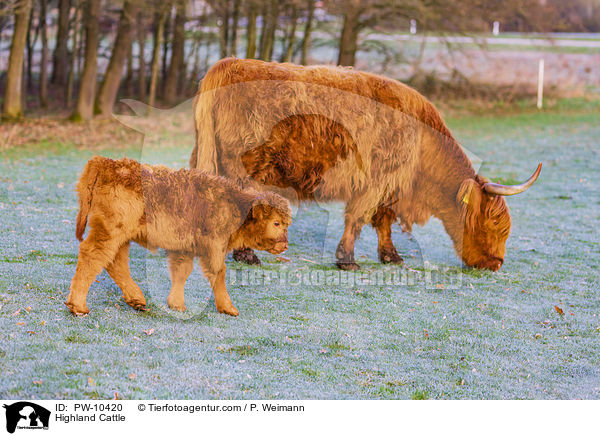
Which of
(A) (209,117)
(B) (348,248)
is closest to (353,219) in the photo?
(B) (348,248)

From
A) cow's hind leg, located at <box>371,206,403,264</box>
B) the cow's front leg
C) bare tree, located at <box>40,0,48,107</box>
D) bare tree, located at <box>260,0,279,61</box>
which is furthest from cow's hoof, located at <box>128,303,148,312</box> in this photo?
bare tree, located at <box>40,0,48,107</box>

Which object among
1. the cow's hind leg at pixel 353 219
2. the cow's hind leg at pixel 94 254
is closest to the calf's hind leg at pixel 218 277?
the cow's hind leg at pixel 94 254

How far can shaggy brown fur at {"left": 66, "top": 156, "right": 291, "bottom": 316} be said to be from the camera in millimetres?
4840

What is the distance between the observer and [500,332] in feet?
18.1

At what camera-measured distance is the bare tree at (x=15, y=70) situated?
56.3 feet

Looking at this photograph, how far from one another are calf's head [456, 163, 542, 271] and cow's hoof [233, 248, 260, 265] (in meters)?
→ 2.31

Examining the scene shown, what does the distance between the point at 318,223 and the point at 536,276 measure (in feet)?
11.2

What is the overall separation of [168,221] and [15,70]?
1470 cm

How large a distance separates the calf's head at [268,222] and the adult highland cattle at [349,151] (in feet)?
4.64

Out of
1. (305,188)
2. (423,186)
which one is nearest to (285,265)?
(305,188)

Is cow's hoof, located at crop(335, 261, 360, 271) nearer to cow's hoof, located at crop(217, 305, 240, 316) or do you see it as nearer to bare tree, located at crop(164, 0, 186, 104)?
cow's hoof, located at crop(217, 305, 240, 316)

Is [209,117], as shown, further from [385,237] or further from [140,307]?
[385,237]

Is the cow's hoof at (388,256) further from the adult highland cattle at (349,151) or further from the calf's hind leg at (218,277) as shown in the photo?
the calf's hind leg at (218,277)
